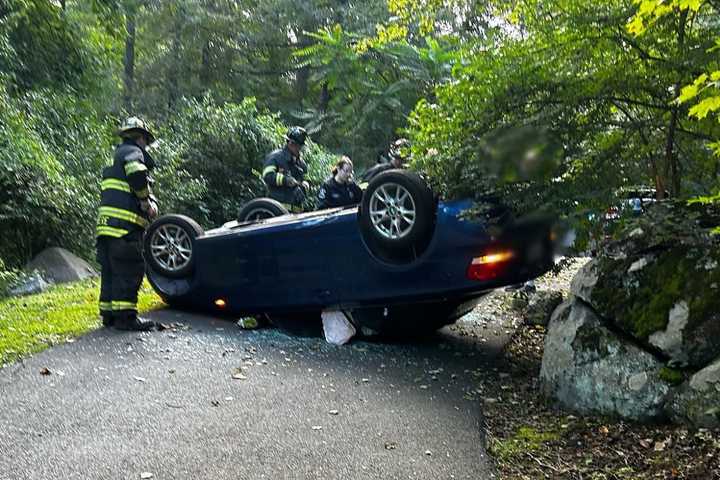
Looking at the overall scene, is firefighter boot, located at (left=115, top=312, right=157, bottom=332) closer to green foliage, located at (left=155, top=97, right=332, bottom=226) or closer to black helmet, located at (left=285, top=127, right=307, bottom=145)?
black helmet, located at (left=285, top=127, right=307, bottom=145)

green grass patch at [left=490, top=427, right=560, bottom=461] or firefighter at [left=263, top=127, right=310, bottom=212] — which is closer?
green grass patch at [left=490, top=427, right=560, bottom=461]

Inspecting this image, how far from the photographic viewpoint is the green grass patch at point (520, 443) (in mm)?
4188

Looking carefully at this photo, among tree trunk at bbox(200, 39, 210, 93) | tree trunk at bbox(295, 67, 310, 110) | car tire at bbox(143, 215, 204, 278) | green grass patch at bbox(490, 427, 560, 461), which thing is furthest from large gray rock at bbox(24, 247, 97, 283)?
tree trunk at bbox(295, 67, 310, 110)

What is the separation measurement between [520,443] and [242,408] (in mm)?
1883

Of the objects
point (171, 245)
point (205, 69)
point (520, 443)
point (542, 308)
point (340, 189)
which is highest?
point (205, 69)

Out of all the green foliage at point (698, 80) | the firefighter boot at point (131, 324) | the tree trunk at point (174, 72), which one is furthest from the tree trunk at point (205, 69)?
the green foliage at point (698, 80)

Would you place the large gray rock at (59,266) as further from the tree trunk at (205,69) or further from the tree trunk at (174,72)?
the tree trunk at (205,69)

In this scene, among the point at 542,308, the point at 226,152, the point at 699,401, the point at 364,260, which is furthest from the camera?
the point at 226,152

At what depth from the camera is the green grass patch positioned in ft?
13.7

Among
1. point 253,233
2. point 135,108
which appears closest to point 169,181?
point 253,233

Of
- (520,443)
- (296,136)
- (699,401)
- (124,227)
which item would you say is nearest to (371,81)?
(296,136)

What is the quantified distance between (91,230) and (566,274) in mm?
8098

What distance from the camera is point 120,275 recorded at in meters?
7.21

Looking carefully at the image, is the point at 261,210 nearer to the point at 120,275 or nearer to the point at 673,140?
the point at 120,275
